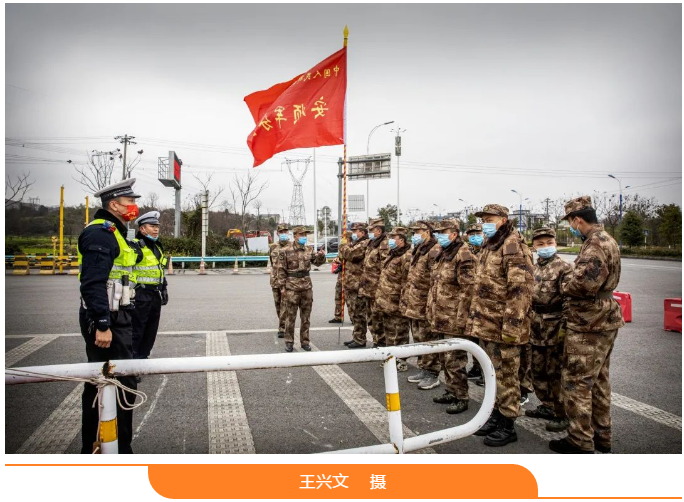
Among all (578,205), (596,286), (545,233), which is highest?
(578,205)

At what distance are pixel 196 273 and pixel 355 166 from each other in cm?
1078

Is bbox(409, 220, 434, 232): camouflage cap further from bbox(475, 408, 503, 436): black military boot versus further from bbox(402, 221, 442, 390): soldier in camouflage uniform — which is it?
bbox(475, 408, 503, 436): black military boot

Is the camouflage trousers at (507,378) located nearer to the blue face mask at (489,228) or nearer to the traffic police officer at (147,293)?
the blue face mask at (489,228)

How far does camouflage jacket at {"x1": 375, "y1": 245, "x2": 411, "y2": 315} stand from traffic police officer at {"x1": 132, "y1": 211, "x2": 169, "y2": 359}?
8.78 feet

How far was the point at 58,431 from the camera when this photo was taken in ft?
11.6

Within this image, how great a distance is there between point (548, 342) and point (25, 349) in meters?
6.69

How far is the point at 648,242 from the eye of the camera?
35812 mm

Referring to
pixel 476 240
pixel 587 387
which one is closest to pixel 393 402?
pixel 587 387

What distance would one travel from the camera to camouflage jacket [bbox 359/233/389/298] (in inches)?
255

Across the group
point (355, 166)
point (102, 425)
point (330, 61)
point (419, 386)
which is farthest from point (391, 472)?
point (355, 166)

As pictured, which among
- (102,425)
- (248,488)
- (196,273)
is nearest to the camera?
(102,425)

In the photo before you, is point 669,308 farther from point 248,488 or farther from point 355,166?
point 355,166

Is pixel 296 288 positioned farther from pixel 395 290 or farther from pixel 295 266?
pixel 395 290

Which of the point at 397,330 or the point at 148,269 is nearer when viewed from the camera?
the point at 148,269
